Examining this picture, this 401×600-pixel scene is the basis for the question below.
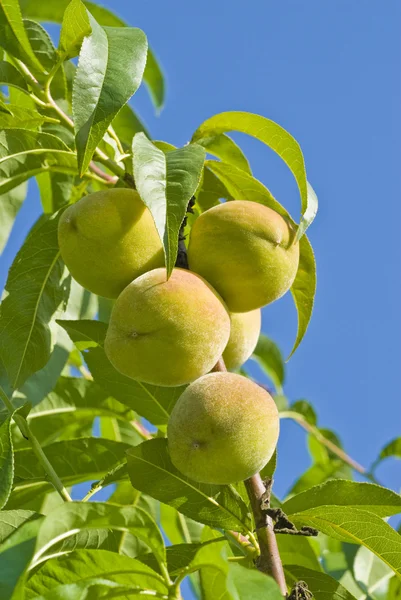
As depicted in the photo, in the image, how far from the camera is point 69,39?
2.16m

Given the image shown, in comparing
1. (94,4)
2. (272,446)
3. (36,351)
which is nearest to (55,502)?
(36,351)

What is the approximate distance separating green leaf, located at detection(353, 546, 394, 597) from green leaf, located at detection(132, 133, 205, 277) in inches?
59.9

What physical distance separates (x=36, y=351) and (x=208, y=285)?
599mm

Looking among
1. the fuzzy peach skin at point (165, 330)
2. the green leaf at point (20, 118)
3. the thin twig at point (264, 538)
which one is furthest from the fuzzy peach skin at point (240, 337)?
the green leaf at point (20, 118)

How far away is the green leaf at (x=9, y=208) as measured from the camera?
106 inches

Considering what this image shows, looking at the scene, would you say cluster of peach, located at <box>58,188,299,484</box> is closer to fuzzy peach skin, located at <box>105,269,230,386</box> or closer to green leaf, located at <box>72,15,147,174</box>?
fuzzy peach skin, located at <box>105,269,230,386</box>

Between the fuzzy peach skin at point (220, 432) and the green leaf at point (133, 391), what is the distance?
1.38 feet

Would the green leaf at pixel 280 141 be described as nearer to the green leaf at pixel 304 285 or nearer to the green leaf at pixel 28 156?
the green leaf at pixel 304 285

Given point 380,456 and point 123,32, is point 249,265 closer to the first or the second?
point 123,32

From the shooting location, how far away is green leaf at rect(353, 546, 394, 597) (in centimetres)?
267

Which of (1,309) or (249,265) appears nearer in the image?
(249,265)

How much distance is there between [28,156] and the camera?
234cm

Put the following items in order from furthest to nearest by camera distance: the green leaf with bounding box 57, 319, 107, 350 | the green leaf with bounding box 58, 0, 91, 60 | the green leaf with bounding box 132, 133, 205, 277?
the green leaf with bounding box 57, 319, 107, 350 → the green leaf with bounding box 58, 0, 91, 60 → the green leaf with bounding box 132, 133, 205, 277

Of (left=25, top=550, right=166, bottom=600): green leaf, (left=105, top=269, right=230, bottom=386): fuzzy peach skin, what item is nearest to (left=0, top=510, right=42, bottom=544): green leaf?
(left=25, top=550, right=166, bottom=600): green leaf
